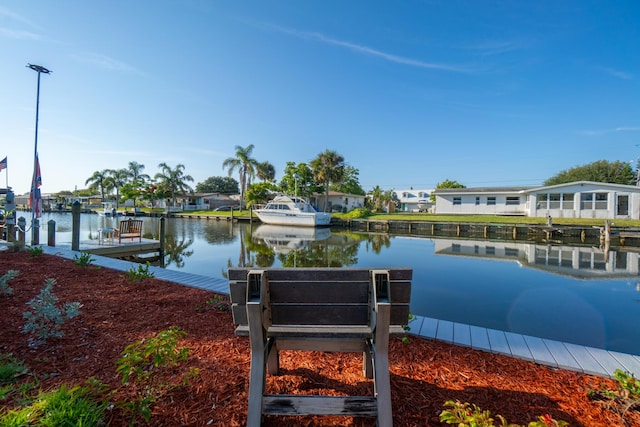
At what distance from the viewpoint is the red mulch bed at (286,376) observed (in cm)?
197

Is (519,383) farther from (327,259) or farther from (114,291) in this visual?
(327,259)

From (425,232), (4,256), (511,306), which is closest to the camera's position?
(511,306)

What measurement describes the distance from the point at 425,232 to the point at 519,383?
2336 centimetres

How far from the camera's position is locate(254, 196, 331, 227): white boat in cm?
2770

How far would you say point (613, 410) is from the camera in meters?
2.04

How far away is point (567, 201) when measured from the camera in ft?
87.6

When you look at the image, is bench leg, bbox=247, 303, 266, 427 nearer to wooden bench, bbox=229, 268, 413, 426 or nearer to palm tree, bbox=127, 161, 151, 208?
wooden bench, bbox=229, 268, 413, 426

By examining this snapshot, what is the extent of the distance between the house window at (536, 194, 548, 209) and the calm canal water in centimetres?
1295

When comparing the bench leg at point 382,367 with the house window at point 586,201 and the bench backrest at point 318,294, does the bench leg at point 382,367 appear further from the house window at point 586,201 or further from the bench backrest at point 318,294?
the house window at point 586,201

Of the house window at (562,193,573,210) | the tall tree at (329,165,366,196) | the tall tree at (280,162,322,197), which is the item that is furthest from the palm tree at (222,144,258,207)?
the house window at (562,193,573,210)

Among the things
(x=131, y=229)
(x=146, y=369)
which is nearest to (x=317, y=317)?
(x=146, y=369)

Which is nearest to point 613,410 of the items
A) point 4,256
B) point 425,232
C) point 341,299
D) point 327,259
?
point 341,299

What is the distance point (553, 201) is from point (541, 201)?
87 cm

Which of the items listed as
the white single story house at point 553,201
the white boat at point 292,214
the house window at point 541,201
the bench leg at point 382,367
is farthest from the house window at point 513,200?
the bench leg at point 382,367
